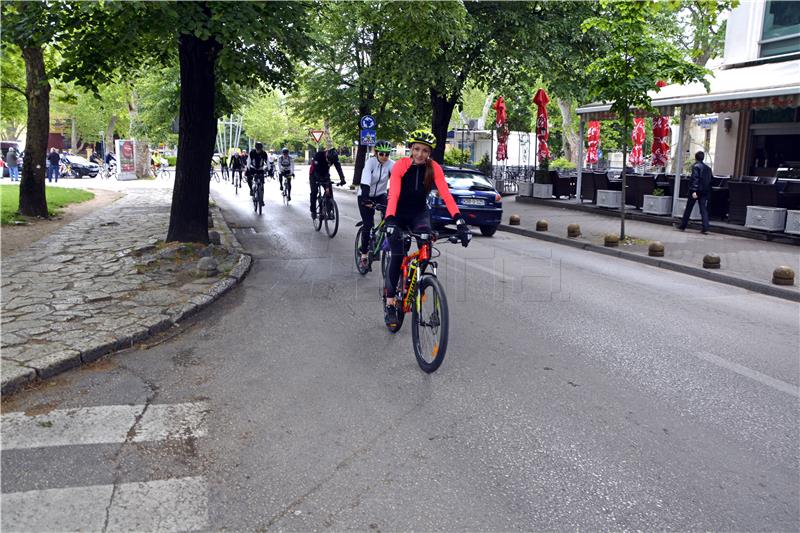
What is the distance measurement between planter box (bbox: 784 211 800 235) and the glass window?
7.73 metres

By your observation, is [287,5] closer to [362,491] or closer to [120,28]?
[120,28]

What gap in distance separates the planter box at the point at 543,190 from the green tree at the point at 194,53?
1408cm

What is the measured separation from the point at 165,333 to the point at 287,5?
576cm

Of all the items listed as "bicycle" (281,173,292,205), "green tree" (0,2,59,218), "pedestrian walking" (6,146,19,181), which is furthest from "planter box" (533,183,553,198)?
"pedestrian walking" (6,146,19,181)

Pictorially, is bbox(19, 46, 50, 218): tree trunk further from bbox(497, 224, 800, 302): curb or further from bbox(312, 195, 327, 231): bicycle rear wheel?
bbox(497, 224, 800, 302): curb

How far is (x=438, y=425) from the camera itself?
168 inches

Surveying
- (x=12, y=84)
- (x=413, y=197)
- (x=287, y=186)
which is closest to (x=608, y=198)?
(x=287, y=186)

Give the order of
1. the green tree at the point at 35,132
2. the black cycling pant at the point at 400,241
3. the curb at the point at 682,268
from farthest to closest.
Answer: the green tree at the point at 35,132
the curb at the point at 682,268
the black cycling pant at the point at 400,241

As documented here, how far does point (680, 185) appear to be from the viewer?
59.4ft

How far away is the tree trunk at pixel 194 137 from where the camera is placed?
1047 cm

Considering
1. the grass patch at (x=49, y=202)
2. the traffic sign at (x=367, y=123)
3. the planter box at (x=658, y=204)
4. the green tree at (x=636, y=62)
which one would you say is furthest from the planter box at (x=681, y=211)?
the grass patch at (x=49, y=202)

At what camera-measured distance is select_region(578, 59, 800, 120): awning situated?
14.7m

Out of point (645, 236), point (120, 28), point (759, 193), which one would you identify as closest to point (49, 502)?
point (120, 28)

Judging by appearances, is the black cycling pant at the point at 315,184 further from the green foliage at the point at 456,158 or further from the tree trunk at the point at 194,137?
the green foliage at the point at 456,158
